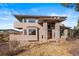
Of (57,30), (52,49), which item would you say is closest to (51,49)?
(52,49)

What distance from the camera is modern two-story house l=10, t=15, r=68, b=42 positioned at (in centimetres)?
433

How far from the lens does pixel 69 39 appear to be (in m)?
4.34

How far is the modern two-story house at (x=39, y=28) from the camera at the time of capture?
171 inches

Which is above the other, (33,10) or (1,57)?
(33,10)

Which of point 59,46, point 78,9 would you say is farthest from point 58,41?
point 78,9

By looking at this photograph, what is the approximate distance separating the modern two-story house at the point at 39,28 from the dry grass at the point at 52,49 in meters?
0.07

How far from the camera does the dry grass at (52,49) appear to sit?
4.32 m

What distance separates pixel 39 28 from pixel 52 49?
24cm

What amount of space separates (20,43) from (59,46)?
384 mm

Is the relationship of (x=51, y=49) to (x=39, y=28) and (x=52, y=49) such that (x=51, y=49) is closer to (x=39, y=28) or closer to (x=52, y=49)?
(x=52, y=49)

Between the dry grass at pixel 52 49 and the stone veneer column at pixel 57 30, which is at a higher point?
the stone veneer column at pixel 57 30

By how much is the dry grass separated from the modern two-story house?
0.07 m

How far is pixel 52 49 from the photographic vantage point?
4328 millimetres

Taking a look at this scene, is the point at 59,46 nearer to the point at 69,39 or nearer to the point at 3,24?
the point at 69,39
